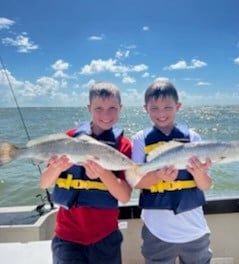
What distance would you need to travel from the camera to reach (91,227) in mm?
2553

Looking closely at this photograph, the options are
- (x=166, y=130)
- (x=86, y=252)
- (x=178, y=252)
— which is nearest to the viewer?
(x=86, y=252)

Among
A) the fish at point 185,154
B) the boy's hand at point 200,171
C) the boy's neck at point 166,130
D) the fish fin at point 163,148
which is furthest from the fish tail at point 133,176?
the boy's neck at point 166,130

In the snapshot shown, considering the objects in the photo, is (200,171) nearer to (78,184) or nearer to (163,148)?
(163,148)

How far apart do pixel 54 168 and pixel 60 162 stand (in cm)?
8

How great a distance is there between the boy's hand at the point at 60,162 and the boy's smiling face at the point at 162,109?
2.27ft

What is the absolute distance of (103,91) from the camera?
2.71m

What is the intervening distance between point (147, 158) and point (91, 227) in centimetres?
60

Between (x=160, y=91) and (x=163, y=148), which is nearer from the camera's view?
(x=163, y=148)

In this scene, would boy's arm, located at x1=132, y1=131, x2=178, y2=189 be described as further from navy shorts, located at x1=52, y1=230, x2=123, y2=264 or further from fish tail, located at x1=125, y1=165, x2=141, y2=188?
navy shorts, located at x1=52, y1=230, x2=123, y2=264

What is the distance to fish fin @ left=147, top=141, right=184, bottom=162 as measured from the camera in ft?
8.42

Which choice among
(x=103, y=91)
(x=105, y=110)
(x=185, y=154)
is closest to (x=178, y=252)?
(x=185, y=154)

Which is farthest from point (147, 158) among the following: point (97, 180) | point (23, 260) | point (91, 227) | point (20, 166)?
point (20, 166)

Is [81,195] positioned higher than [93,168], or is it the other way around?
[93,168]

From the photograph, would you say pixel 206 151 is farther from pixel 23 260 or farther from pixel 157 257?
pixel 23 260
